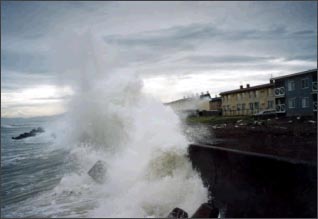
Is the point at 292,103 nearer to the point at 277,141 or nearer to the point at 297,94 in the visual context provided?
the point at 297,94

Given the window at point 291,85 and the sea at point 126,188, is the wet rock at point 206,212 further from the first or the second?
the window at point 291,85

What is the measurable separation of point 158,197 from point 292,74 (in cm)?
2313

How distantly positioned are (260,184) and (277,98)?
83.3 feet

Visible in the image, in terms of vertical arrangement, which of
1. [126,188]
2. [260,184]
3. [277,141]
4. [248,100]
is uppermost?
[248,100]

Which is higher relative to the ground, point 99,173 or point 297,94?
point 297,94

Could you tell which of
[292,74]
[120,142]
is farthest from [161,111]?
[292,74]

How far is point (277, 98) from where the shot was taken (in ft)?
94.3

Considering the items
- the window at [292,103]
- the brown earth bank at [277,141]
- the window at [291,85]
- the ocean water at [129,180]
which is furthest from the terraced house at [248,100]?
the ocean water at [129,180]

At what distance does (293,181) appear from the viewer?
4.89m

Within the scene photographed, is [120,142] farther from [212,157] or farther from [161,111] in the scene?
[212,157]

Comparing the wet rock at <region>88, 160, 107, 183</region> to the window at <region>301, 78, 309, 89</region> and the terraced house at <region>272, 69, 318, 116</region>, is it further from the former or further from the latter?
the window at <region>301, 78, 309, 89</region>

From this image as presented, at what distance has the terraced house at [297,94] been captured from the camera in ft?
78.9

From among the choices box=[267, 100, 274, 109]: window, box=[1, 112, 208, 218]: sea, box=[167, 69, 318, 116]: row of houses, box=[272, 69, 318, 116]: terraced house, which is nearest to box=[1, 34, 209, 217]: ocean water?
box=[1, 112, 208, 218]: sea

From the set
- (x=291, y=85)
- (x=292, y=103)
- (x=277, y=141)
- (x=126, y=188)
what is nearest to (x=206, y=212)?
(x=126, y=188)
